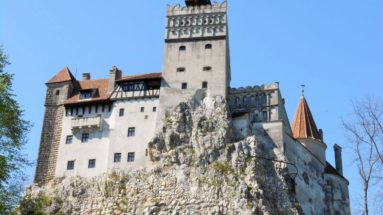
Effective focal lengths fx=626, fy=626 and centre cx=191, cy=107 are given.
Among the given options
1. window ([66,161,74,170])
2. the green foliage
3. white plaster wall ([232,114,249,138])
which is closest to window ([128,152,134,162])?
window ([66,161,74,170])

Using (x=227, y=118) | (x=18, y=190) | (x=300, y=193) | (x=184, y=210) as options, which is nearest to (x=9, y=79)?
(x=18, y=190)

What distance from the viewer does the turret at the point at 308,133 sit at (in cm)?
6431

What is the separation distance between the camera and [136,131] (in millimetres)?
59031

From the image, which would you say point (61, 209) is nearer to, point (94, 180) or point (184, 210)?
point (94, 180)

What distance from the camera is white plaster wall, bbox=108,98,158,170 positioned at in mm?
57688

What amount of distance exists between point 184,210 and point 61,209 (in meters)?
11.3

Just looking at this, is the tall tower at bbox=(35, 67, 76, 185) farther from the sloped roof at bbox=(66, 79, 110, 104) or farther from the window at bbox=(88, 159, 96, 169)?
the window at bbox=(88, 159, 96, 169)

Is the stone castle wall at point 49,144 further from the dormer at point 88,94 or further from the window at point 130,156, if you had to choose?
the window at point 130,156

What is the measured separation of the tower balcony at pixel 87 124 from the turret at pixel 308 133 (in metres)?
20.3

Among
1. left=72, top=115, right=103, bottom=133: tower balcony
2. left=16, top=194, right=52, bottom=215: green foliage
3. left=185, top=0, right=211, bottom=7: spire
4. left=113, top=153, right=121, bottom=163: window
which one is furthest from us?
left=185, top=0, right=211, bottom=7: spire

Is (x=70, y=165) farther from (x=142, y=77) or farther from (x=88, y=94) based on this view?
(x=142, y=77)

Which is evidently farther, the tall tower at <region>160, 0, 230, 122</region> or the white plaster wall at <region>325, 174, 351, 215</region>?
the white plaster wall at <region>325, 174, 351, 215</region>

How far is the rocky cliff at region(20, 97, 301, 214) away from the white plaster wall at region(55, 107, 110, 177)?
1.15 m

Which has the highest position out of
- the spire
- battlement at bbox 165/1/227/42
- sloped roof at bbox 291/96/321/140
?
the spire
